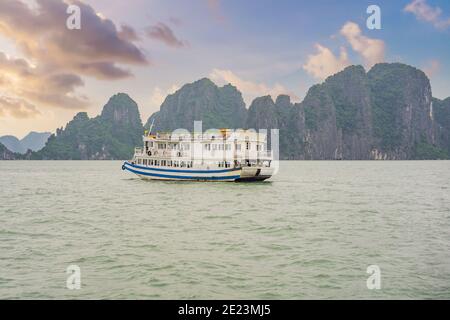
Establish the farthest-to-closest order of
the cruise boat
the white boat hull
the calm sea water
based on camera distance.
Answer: the cruise boat
the white boat hull
the calm sea water

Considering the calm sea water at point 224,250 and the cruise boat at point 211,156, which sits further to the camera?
the cruise boat at point 211,156

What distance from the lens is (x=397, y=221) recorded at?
27797 millimetres

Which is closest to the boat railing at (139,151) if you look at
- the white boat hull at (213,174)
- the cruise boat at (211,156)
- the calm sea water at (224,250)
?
the cruise boat at (211,156)

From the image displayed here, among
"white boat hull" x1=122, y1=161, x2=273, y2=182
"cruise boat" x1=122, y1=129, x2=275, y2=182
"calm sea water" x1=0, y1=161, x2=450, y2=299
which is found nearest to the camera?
"calm sea water" x1=0, y1=161, x2=450, y2=299

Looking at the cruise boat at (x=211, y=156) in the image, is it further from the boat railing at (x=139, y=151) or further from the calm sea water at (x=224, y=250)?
the calm sea water at (x=224, y=250)

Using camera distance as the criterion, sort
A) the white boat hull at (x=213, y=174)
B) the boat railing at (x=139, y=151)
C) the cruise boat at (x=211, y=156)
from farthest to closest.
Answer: the boat railing at (x=139, y=151) → the cruise boat at (x=211, y=156) → the white boat hull at (x=213, y=174)

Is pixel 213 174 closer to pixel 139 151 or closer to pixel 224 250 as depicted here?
pixel 139 151

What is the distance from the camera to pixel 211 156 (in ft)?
180

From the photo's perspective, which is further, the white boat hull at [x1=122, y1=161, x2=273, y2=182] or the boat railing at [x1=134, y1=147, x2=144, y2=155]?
the boat railing at [x1=134, y1=147, x2=144, y2=155]

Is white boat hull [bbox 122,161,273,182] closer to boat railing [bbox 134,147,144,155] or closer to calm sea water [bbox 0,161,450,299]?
boat railing [bbox 134,147,144,155]

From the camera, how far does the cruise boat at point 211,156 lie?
2124 inches

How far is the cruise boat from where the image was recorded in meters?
53.9

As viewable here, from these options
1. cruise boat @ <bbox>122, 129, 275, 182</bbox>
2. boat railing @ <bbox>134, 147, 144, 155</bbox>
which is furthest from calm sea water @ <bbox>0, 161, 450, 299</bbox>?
boat railing @ <bbox>134, 147, 144, 155</bbox>
